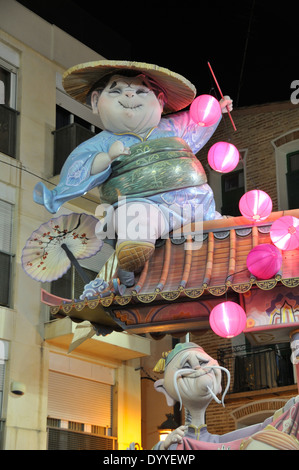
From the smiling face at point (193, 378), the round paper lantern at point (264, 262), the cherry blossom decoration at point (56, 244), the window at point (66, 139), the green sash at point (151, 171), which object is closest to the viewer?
the smiling face at point (193, 378)

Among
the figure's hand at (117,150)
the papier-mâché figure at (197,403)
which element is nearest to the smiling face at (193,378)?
the papier-mâché figure at (197,403)

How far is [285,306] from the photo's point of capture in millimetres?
6691

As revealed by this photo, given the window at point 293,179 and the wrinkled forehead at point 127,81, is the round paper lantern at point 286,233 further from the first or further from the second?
the window at point 293,179

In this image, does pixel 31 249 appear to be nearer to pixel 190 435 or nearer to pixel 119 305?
pixel 119 305

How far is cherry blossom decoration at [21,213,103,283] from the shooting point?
25.5 ft

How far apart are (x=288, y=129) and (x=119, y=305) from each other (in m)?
7.52

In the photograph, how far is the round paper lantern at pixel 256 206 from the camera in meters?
7.21

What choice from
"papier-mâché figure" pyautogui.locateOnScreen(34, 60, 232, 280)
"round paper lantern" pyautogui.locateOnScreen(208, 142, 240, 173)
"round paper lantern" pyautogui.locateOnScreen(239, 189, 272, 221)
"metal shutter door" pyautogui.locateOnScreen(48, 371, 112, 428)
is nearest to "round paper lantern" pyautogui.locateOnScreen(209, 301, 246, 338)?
"papier-mâché figure" pyautogui.locateOnScreen(34, 60, 232, 280)

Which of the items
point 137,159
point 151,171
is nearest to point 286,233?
point 151,171

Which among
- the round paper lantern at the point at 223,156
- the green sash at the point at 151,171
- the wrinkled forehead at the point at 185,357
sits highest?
the round paper lantern at the point at 223,156

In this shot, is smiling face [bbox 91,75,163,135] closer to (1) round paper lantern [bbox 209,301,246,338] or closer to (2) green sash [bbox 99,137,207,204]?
(2) green sash [bbox 99,137,207,204]

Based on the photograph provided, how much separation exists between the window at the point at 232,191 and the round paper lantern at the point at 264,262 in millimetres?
7507

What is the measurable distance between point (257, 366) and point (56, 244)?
654cm
